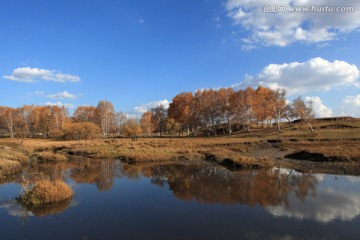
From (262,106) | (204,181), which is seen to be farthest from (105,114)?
(204,181)

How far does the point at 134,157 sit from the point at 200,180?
16671 millimetres

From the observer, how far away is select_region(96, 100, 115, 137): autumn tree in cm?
11062

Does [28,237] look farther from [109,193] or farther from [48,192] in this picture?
[109,193]

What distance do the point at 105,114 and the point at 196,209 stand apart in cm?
9963

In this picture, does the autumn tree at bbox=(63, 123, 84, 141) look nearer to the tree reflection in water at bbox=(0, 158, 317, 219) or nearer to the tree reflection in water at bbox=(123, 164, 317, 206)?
the tree reflection in water at bbox=(0, 158, 317, 219)

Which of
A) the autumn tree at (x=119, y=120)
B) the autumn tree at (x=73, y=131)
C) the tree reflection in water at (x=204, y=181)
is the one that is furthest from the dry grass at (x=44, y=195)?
the autumn tree at (x=119, y=120)

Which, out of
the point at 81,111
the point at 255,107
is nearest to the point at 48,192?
the point at 255,107

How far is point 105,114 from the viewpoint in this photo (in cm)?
11225

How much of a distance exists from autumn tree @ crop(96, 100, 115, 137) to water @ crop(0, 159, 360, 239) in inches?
3329

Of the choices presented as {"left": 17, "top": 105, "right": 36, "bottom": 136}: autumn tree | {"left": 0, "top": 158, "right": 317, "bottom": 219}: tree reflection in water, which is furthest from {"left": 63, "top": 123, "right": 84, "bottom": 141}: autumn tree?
{"left": 0, "top": 158, "right": 317, "bottom": 219}: tree reflection in water

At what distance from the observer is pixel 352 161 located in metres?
31.8

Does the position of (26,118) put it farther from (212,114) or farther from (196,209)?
(196,209)

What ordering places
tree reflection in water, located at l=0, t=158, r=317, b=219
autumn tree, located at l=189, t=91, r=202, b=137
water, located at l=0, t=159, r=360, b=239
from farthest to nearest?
autumn tree, located at l=189, t=91, r=202, b=137 < tree reflection in water, located at l=0, t=158, r=317, b=219 < water, located at l=0, t=159, r=360, b=239

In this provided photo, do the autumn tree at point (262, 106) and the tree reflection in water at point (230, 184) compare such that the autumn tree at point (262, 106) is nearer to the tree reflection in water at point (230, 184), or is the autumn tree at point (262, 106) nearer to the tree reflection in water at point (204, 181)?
the tree reflection in water at point (204, 181)
